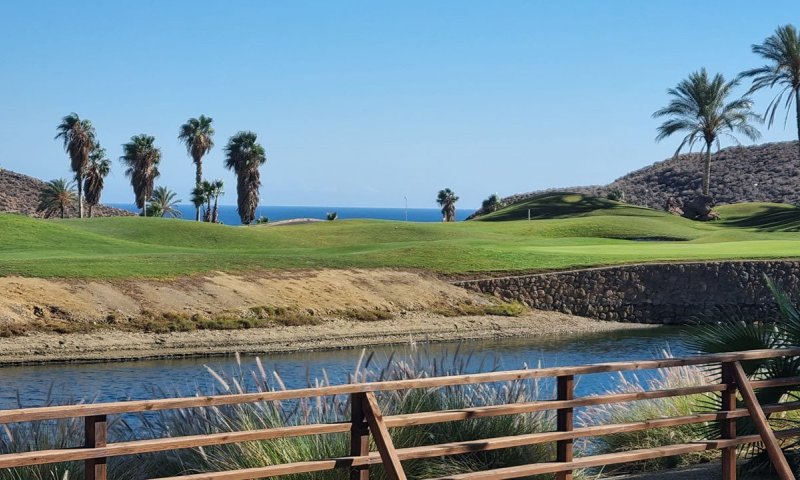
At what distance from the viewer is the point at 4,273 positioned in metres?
28.8

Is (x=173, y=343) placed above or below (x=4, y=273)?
below

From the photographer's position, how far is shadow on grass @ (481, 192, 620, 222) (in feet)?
245

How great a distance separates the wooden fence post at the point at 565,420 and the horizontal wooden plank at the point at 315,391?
11cm

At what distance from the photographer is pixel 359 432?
292 inches

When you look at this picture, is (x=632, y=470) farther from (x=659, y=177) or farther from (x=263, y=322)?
(x=659, y=177)

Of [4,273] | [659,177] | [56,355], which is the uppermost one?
[659,177]

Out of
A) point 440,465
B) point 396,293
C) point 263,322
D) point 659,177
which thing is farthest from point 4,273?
point 659,177

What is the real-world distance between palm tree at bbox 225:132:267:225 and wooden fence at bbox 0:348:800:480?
7936 centimetres

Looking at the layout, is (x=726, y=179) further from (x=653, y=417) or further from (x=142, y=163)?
(x=653, y=417)

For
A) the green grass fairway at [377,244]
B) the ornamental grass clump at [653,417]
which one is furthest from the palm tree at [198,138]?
the ornamental grass clump at [653,417]

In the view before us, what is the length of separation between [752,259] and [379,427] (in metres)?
35.1

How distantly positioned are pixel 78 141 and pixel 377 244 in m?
44.9

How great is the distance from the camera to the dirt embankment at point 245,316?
1050 inches

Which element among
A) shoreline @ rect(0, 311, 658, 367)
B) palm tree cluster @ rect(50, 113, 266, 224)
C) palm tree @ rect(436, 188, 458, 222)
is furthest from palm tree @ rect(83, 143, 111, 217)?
shoreline @ rect(0, 311, 658, 367)
